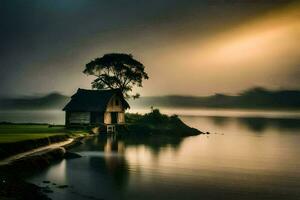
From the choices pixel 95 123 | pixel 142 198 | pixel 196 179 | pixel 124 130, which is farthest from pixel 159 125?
pixel 142 198

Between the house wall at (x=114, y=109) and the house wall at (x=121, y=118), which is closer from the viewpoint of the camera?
the house wall at (x=114, y=109)

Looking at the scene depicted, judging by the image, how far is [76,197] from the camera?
2252 centimetres

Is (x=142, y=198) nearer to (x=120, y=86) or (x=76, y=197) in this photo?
(x=76, y=197)

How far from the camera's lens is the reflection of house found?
253 ft

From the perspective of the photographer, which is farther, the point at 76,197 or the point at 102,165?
the point at 102,165

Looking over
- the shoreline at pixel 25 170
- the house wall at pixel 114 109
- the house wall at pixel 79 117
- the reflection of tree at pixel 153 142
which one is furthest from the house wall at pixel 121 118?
the shoreline at pixel 25 170

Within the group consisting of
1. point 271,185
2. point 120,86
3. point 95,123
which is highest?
point 120,86

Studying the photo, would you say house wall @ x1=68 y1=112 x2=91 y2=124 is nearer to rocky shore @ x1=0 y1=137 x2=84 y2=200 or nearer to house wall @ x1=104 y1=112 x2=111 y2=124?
house wall @ x1=104 y1=112 x2=111 y2=124

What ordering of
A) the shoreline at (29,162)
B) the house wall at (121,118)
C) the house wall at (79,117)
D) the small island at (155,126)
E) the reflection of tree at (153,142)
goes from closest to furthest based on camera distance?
1. the shoreline at (29,162)
2. the reflection of tree at (153,142)
3. the house wall at (79,117)
4. the house wall at (121,118)
5. the small island at (155,126)

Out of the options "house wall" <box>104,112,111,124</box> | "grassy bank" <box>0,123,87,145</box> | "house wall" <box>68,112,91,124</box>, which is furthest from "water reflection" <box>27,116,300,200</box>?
"house wall" <box>68,112,91,124</box>

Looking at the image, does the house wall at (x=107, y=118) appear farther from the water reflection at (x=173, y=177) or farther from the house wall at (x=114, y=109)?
the water reflection at (x=173, y=177)

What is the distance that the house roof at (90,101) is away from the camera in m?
76.8

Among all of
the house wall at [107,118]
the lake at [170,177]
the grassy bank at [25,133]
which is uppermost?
the house wall at [107,118]

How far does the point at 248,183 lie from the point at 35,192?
1534 cm
